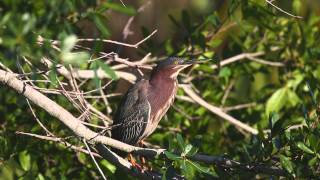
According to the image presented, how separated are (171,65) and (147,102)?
29 centimetres

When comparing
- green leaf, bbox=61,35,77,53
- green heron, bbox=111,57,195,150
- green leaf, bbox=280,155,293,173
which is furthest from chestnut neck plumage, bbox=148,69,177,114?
green leaf, bbox=61,35,77,53

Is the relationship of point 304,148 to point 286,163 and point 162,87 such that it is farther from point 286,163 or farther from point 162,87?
point 162,87

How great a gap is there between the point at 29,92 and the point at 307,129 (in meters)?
1.30

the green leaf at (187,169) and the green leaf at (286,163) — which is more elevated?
the green leaf at (187,169)

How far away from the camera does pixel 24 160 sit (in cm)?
402

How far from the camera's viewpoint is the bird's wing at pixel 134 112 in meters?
4.37

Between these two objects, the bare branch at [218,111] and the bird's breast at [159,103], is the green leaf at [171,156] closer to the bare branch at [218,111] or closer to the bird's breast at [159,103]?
the bird's breast at [159,103]

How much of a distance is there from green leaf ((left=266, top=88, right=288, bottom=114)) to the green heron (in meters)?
0.75

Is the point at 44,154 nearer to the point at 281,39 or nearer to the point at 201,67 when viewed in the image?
the point at 201,67

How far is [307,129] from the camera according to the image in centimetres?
313

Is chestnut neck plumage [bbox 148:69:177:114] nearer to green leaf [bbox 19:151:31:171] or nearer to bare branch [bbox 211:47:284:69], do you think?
bare branch [bbox 211:47:284:69]

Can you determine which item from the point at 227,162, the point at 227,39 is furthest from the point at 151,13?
the point at 227,162

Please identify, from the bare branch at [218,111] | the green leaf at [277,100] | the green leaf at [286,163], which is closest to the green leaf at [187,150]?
the green leaf at [286,163]

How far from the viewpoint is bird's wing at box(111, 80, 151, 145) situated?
14.3 feet
